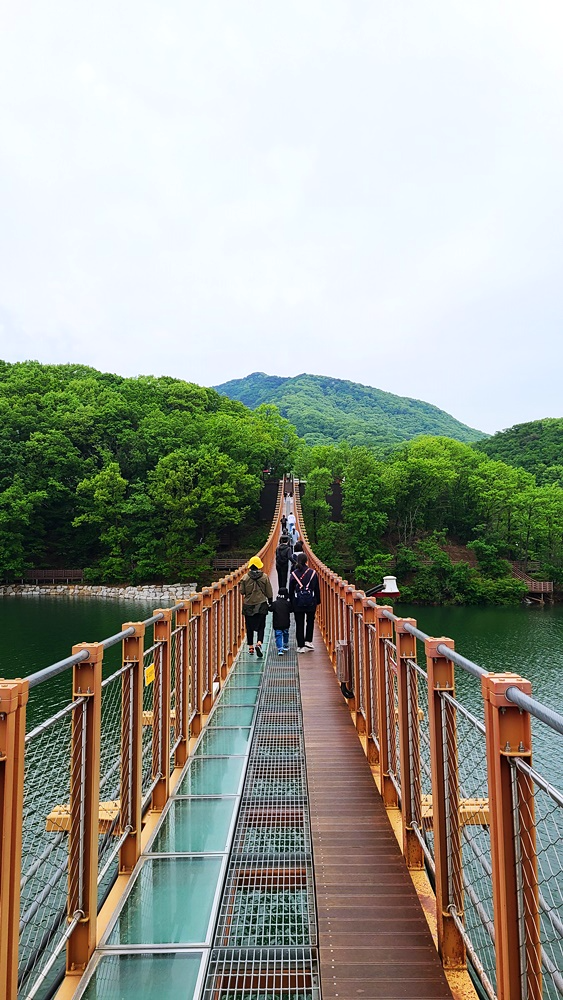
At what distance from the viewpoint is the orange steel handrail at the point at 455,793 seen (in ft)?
4.40

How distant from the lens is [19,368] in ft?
153

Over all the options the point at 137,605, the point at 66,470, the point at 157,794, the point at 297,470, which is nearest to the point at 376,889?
the point at 157,794

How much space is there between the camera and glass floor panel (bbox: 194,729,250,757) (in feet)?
12.6

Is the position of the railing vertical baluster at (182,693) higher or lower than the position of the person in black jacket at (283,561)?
lower

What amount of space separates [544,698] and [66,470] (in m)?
30.3

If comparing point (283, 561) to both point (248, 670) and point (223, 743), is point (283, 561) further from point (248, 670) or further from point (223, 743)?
point (223, 743)

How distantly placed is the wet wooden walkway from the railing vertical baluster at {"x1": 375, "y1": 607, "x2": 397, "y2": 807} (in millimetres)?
91

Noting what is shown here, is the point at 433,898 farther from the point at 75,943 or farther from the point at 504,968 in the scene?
the point at 75,943

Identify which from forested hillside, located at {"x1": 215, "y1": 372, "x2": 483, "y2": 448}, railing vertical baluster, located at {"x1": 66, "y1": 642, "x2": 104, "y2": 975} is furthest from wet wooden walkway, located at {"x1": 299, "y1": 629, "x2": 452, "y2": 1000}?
forested hillside, located at {"x1": 215, "y1": 372, "x2": 483, "y2": 448}

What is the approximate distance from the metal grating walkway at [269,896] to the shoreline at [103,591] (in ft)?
81.6

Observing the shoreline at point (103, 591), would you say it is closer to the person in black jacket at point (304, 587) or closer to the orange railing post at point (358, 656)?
the person in black jacket at point (304, 587)

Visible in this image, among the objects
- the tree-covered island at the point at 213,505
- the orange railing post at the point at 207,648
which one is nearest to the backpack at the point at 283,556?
the orange railing post at the point at 207,648

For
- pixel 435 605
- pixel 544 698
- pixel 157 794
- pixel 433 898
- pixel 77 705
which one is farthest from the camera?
pixel 435 605

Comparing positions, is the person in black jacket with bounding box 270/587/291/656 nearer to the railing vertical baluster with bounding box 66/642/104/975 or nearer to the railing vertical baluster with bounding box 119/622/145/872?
the railing vertical baluster with bounding box 119/622/145/872
